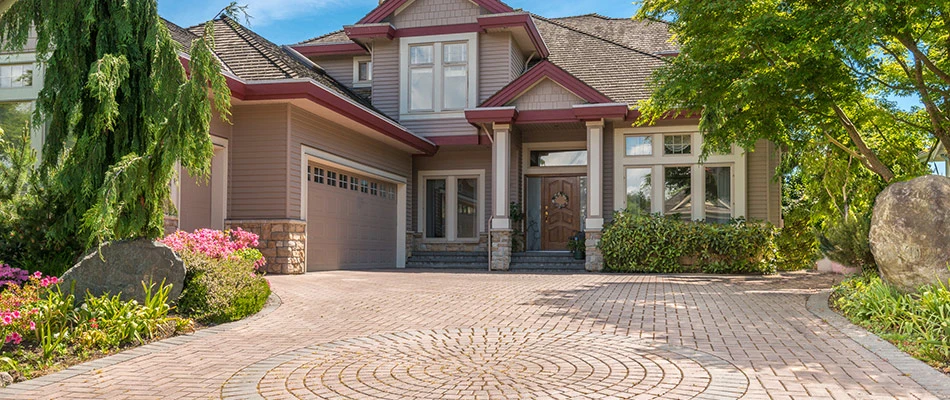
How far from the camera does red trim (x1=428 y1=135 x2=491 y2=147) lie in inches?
655

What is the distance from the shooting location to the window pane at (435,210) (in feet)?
57.7

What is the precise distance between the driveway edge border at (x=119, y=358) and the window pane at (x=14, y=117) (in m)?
5.47

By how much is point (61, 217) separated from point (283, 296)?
8.43 ft

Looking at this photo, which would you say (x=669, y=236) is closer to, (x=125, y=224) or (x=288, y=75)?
(x=288, y=75)

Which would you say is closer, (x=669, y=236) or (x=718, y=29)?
(x=718, y=29)

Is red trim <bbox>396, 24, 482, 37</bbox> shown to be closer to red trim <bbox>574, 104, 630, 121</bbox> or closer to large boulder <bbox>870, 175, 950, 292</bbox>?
red trim <bbox>574, 104, 630, 121</bbox>

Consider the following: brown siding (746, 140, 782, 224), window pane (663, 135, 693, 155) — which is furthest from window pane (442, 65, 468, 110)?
brown siding (746, 140, 782, 224)

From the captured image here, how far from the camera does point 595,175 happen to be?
1450cm

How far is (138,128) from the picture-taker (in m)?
6.95

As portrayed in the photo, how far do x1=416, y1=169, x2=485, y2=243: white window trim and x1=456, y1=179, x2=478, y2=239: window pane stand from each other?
85 millimetres

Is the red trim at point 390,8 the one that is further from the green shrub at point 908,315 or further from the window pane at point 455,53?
the green shrub at point 908,315

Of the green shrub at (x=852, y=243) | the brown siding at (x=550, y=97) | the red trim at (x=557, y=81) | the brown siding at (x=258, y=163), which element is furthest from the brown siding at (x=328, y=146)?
the green shrub at (x=852, y=243)

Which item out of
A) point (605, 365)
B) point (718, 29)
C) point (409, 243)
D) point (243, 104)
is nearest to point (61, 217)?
point (243, 104)

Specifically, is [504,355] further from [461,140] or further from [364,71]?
[364,71]
